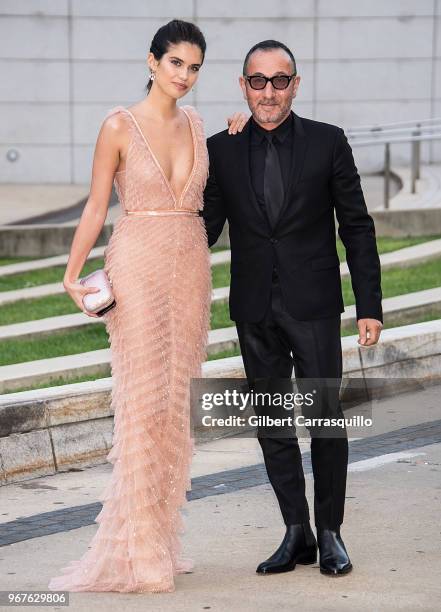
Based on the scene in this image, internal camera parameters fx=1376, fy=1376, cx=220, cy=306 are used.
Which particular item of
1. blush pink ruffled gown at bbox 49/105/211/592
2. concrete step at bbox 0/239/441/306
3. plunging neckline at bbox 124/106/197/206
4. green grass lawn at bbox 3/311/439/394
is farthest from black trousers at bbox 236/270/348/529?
concrete step at bbox 0/239/441/306

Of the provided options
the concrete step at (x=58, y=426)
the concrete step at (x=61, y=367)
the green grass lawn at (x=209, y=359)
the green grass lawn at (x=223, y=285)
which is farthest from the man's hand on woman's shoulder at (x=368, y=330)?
the green grass lawn at (x=223, y=285)

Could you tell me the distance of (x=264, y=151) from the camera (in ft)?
17.9

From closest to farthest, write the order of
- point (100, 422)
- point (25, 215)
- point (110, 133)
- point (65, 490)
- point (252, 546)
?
point (110, 133), point (252, 546), point (65, 490), point (100, 422), point (25, 215)

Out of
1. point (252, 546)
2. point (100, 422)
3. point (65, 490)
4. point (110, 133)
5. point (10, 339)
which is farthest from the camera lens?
point (10, 339)

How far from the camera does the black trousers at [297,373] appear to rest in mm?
5371

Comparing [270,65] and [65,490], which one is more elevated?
[270,65]

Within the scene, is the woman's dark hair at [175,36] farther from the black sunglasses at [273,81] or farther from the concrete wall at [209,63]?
the concrete wall at [209,63]

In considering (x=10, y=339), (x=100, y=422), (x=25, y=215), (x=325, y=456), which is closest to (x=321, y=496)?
(x=325, y=456)

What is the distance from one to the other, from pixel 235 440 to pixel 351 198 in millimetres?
3184

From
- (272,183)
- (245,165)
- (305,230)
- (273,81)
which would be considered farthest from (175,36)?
(305,230)

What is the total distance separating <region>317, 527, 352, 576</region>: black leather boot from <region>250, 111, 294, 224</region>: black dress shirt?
4.23 feet

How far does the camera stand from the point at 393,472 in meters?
7.16

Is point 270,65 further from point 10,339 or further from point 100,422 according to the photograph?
point 10,339

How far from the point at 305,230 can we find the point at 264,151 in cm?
36
